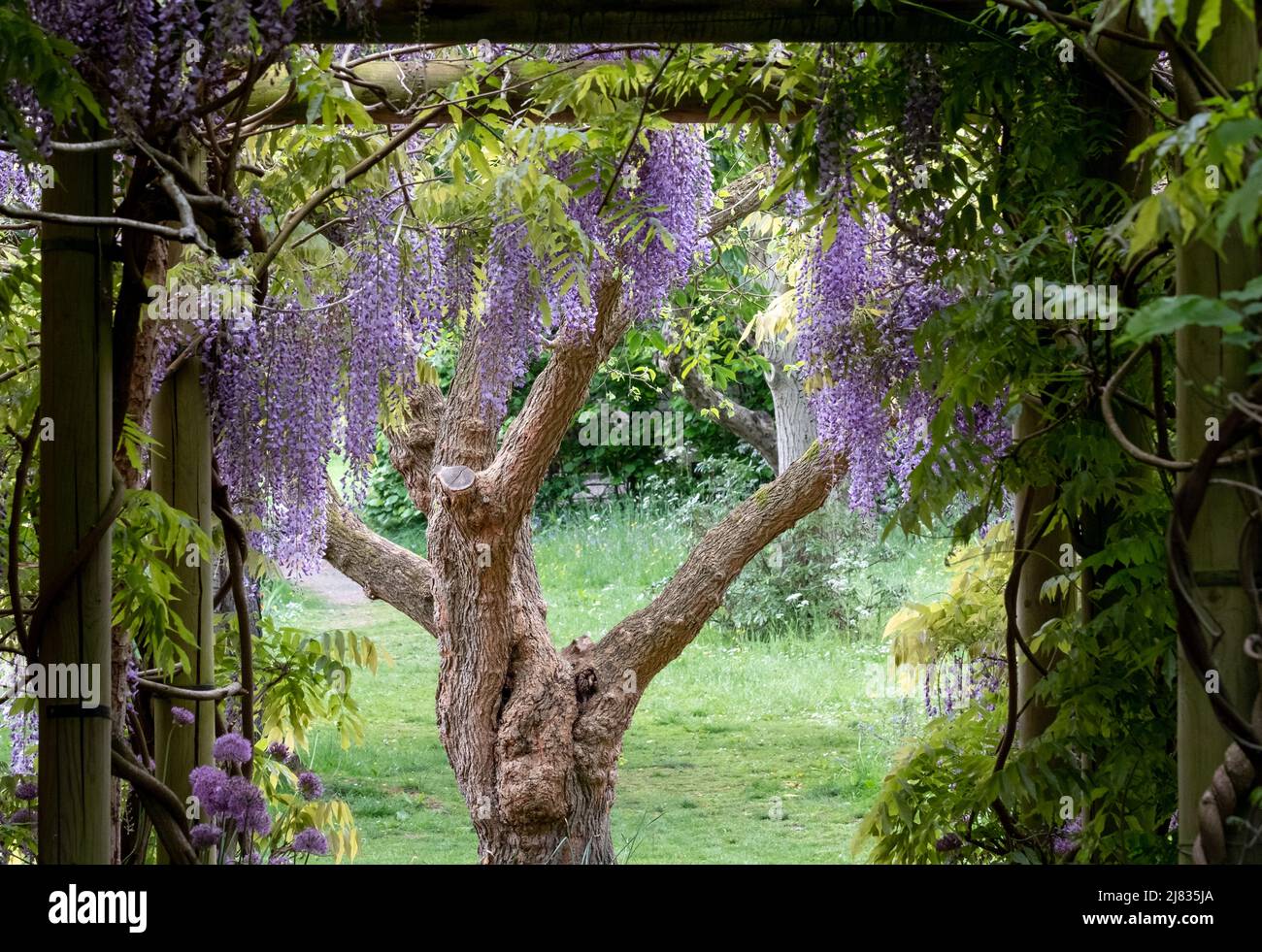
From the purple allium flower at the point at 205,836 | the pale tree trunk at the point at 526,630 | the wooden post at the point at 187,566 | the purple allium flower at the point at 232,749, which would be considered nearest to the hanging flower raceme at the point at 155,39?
the wooden post at the point at 187,566

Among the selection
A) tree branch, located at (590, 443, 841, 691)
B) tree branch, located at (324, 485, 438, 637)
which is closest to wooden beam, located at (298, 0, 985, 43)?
tree branch, located at (590, 443, 841, 691)

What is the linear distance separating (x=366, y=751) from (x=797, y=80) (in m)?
4.45

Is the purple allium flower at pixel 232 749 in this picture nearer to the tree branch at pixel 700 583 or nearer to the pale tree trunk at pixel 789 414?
the tree branch at pixel 700 583

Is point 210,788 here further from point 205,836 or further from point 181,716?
point 181,716

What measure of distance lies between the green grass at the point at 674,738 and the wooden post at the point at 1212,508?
12.1ft

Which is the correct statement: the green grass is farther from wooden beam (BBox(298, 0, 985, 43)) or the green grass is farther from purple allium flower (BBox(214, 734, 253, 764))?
wooden beam (BBox(298, 0, 985, 43))

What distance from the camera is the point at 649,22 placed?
1949mm

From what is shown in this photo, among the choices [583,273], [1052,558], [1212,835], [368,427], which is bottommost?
[1212,835]

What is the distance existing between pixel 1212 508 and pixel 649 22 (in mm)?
1101

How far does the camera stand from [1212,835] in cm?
138

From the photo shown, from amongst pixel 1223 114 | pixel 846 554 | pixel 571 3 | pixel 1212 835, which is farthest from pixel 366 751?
pixel 1223 114

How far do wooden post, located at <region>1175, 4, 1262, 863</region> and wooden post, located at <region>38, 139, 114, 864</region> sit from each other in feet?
4.80

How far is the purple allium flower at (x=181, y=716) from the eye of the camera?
2.25m
